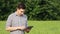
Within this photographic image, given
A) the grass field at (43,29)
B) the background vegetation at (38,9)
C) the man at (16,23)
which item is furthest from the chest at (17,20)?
the background vegetation at (38,9)

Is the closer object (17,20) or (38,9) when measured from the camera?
(17,20)

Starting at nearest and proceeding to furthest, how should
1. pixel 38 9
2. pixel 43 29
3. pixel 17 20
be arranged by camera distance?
pixel 17 20
pixel 43 29
pixel 38 9

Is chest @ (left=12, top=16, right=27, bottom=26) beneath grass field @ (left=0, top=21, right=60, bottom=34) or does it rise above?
above

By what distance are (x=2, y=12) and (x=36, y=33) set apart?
21673 mm

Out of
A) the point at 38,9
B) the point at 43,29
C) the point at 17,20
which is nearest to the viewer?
the point at 17,20

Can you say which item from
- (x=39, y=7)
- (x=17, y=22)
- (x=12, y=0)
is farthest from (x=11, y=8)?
(x=17, y=22)

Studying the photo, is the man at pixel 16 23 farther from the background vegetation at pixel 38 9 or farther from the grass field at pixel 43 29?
the background vegetation at pixel 38 9

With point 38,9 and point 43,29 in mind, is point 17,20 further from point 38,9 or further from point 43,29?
point 38,9

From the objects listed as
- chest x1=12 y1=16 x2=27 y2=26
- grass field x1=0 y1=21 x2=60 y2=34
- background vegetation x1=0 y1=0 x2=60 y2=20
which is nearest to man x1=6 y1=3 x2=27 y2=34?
chest x1=12 y1=16 x2=27 y2=26

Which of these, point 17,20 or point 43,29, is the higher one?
point 17,20

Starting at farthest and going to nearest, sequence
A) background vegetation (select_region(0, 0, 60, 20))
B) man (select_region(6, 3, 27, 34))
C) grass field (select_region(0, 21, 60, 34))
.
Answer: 1. background vegetation (select_region(0, 0, 60, 20))
2. grass field (select_region(0, 21, 60, 34))
3. man (select_region(6, 3, 27, 34))

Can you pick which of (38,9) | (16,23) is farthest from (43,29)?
(38,9)

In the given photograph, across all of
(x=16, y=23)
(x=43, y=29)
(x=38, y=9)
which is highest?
(x=16, y=23)

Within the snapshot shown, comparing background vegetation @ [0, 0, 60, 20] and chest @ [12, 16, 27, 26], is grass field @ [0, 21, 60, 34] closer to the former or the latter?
chest @ [12, 16, 27, 26]
